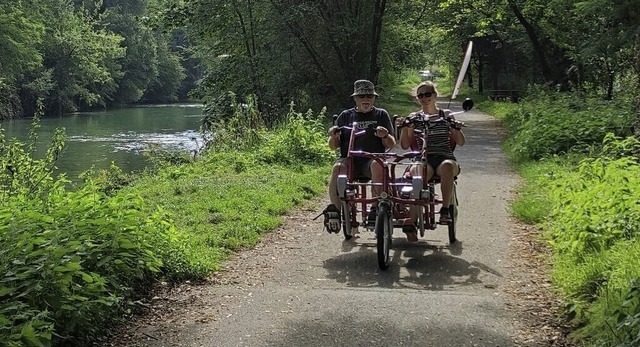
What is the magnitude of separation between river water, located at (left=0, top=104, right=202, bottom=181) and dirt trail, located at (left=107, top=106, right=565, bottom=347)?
568 inches

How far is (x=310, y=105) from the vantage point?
81.5 feet

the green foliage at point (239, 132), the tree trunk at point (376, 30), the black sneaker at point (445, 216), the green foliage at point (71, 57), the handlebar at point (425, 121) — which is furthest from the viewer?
the green foliage at point (71, 57)

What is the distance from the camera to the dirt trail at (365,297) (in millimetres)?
4984

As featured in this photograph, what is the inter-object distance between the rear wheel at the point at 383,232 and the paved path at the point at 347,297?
5.4 inches

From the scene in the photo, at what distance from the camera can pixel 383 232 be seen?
647cm

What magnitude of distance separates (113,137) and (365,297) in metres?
30.7

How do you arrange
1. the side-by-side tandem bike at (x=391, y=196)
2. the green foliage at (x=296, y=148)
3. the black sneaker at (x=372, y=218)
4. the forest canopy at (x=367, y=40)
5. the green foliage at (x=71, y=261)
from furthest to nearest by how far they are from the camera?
the forest canopy at (x=367, y=40) → the green foliage at (x=296, y=148) → the black sneaker at (x=372, y=218) → the side-by-side tandem bike at (x=391, y=196) → the green foliage at (x=71, y=261)

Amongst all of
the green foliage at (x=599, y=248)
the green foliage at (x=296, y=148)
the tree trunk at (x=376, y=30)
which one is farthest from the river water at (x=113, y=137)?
the green foliage at (x=599, y=248)

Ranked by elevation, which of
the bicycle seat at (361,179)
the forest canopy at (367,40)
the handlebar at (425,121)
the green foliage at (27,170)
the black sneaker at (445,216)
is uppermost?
the forest canopy at (367,40)

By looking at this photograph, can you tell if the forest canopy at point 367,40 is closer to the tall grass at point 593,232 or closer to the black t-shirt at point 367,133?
the tall grass at point 593,232

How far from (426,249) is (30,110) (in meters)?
51.5

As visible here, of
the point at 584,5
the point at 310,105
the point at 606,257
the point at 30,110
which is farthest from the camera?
the point at 30,110

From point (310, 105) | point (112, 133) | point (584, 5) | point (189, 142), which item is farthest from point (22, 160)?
point (112, 133)

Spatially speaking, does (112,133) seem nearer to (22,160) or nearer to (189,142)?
(189,142)
